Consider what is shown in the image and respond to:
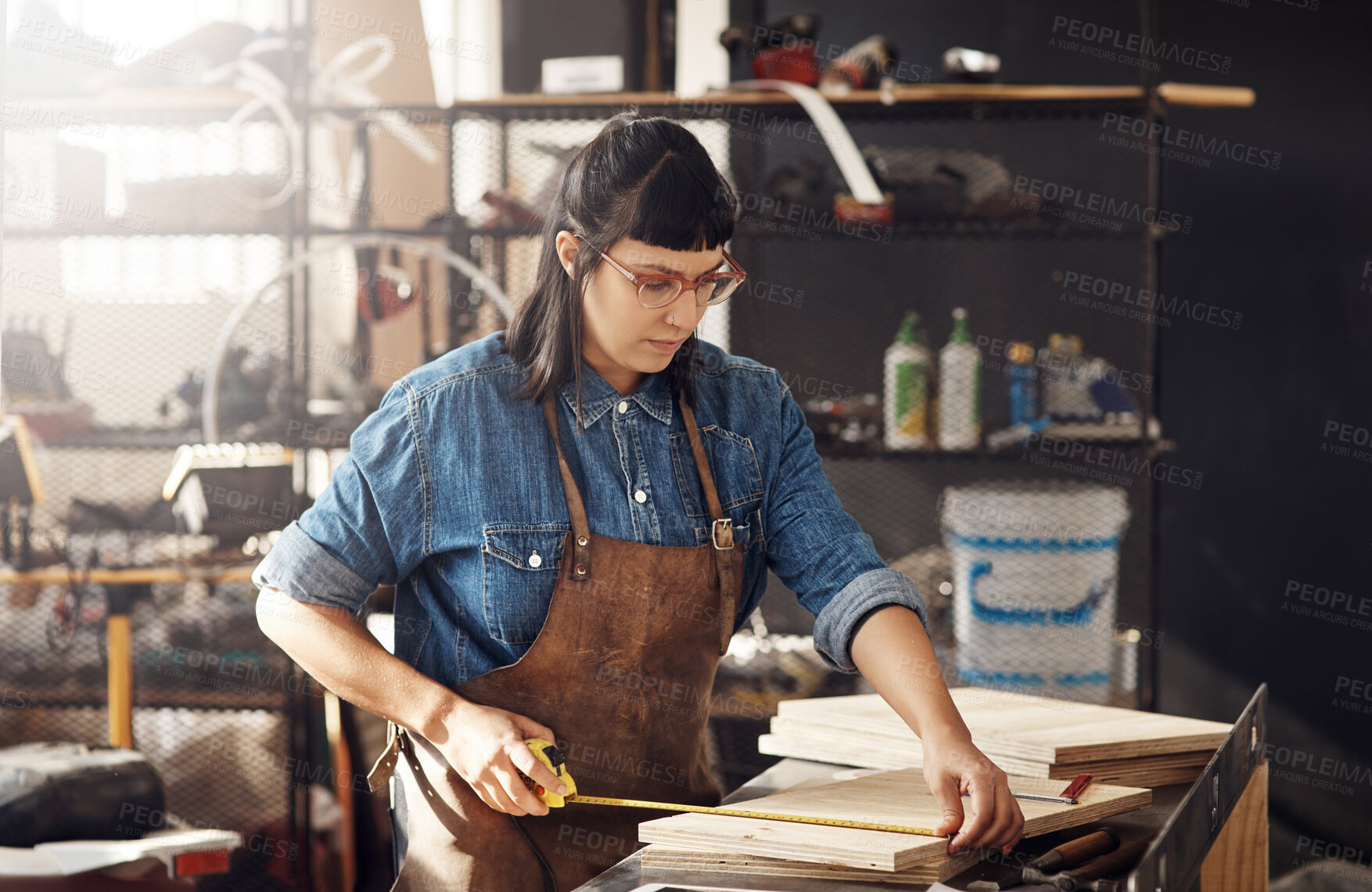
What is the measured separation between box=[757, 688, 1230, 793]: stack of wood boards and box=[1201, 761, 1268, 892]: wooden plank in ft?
0.42

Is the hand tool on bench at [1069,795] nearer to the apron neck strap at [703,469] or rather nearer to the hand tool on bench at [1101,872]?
the hand tool on bench at [1101,872]

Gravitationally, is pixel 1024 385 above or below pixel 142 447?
above

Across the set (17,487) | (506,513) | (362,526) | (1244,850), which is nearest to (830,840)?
(506,513)

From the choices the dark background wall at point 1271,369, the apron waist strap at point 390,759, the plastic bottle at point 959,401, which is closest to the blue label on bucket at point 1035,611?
the plastic bottle at point 959,401

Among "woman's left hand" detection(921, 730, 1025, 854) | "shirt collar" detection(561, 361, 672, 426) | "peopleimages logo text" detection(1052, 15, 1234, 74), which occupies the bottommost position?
"woman's left hand" detection(921, 730, 1025, 854)

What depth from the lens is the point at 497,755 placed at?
4.02 ft

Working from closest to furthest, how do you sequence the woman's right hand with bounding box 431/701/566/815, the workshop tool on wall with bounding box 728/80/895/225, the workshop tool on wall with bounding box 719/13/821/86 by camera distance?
the woman's right hand with bounding box 431/701/566/815 < the workshop tool on wall with bounding box 728/80/895/225 < the workshop tool on wall with bounding box 719/13/821/86

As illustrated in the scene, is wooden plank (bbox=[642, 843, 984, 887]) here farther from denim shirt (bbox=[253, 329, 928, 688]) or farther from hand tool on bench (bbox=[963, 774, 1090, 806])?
denim shirt (bbox=[253, 329, 928, 688])

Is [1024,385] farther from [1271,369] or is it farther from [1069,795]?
[1069,795]

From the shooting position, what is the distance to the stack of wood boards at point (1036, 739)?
1.47 m

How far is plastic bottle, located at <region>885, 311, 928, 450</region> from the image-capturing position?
306 centimetres

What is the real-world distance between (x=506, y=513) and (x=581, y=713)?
270 mm

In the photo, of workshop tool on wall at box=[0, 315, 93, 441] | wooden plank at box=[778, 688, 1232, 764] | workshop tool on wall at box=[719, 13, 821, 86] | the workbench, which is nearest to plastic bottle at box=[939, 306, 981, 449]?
workshop tool on wall at box=[719, 13, 821, 86]

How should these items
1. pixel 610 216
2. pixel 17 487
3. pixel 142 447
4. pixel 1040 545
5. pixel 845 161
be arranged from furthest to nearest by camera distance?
1. pixel 142 447
2. pixel 17 487
3. pixel 1040 545
4. pixel 845 161
5. pixel 610 216
